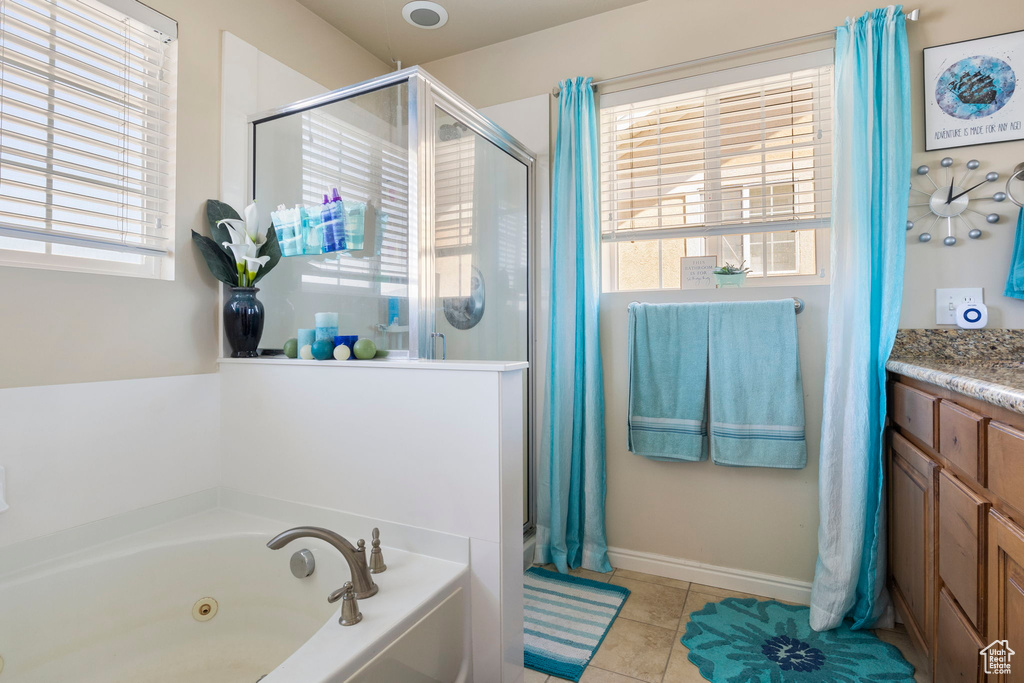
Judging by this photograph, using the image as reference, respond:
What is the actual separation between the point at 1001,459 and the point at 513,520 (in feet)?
3.47

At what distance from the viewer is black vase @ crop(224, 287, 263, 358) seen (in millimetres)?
1807

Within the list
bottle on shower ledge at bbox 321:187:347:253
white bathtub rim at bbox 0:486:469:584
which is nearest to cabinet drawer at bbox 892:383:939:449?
white bathtub rim at bbox 0:486:469:584

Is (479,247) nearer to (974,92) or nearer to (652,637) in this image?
(652,637)

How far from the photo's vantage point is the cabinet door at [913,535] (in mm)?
1359

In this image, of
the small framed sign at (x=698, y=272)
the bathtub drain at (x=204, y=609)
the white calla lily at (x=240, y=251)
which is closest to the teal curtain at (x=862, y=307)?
the small framed sign at (x=698, y=272)

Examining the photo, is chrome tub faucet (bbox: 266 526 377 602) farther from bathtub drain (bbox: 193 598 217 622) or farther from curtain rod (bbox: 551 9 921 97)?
curtain rod (bbox: 551 9 921 97)

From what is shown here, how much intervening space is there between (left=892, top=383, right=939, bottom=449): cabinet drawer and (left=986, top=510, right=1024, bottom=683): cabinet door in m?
0.42

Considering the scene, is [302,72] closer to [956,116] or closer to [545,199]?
[545,199]

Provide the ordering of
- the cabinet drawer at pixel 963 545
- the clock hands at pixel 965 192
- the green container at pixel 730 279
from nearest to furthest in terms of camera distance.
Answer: the cabinet drawer at pixel 963 545 → the clock hands at pixel 965 192 → the green container at pixel 730 279

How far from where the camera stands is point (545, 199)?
241 cm

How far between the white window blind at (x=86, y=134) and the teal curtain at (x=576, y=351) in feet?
4.91

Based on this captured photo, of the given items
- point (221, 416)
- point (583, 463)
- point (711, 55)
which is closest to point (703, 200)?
point (711, 55)

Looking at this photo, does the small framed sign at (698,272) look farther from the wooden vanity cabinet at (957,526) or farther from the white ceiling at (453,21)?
the white ceiling at (453,21)

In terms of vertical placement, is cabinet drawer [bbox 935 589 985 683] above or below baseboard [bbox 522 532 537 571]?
above
